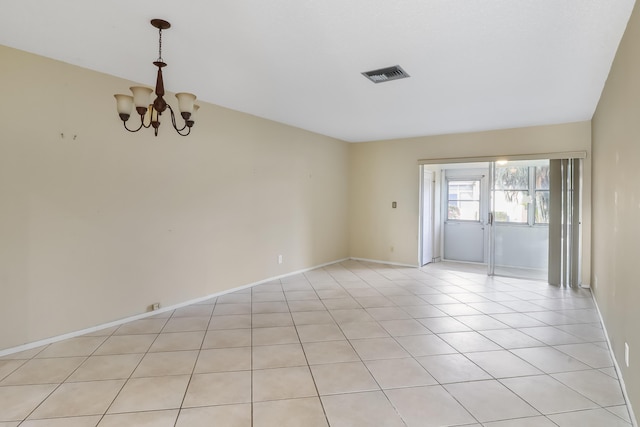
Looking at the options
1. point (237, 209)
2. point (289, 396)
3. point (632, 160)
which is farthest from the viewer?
point (237, 209)

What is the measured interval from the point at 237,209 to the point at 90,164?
1.94 metres

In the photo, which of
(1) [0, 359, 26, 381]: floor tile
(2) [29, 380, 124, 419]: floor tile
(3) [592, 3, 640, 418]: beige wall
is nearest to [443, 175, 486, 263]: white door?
(3) [592, 3, 640, 418]: beige wall

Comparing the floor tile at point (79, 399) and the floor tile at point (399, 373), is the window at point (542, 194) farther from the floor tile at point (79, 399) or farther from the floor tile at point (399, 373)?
the floor tile at point (79, 399)

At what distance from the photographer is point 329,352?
3016 mm

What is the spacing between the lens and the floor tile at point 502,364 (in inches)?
104

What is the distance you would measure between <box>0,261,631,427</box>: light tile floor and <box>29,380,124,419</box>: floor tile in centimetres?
→ 1

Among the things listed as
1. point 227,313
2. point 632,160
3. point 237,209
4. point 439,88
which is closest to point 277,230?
point 237,209

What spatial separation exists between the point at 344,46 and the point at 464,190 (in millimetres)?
5730

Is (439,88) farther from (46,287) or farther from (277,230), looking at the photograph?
(46,287)

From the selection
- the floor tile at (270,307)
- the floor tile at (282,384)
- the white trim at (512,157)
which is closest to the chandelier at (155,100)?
the floor tile at (282,384)

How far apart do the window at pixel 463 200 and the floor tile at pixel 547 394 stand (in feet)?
17.5

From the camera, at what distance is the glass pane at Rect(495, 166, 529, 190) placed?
254 inches

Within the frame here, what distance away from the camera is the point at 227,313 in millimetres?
4023

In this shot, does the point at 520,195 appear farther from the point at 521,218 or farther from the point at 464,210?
the point at 464,210
